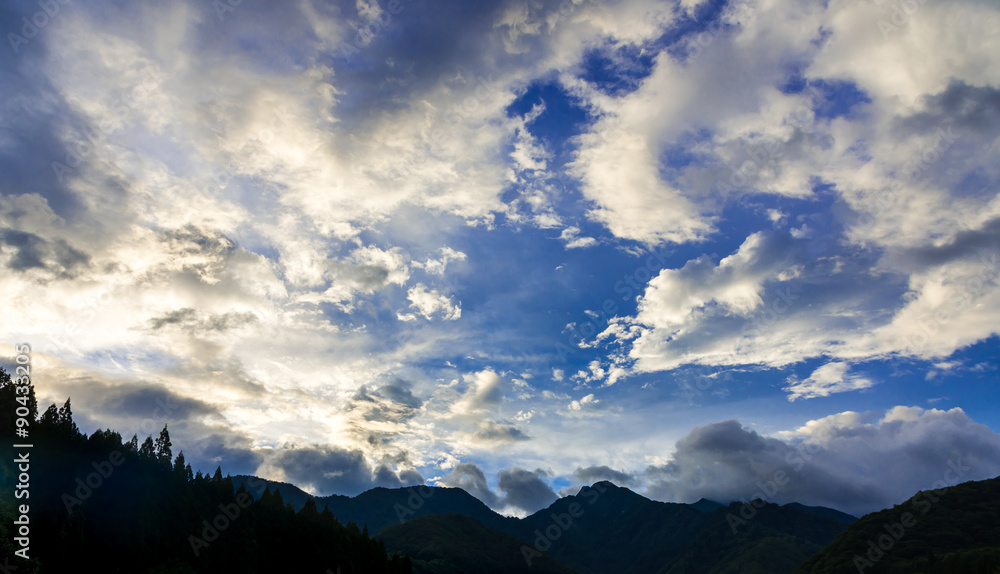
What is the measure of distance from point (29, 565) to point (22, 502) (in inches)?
778

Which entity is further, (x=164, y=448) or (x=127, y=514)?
(x=164, y=448)

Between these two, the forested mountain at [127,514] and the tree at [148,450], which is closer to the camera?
Answer: the forested mountain at [127,514]

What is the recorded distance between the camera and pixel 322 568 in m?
185

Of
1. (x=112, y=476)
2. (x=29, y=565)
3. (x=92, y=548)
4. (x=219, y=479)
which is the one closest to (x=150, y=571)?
(x=92, y=548)

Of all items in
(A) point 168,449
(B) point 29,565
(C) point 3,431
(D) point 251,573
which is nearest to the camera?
(B) point 29,565

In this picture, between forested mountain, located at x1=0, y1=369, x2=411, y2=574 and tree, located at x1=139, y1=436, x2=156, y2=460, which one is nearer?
forested mountain, located at x1=0, y1=369, x2=411, y2=574

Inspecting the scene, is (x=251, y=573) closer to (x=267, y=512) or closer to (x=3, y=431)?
(x=267, y=512)

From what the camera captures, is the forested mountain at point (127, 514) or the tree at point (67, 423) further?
the tree at point (67, 423)

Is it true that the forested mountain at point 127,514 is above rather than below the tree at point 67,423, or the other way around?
below

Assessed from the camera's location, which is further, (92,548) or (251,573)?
(251,573)

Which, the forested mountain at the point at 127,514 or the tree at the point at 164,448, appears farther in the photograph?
the tree at the point at 164,448

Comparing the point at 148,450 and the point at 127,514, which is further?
the point at 148,450

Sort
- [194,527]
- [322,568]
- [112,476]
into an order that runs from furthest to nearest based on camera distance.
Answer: [322,568]
[194,527]
[112,476]

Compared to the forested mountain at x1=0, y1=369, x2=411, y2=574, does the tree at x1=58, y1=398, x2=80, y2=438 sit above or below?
above
